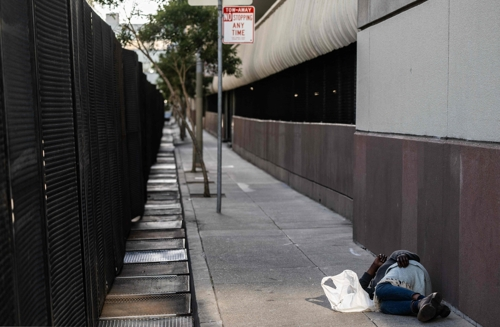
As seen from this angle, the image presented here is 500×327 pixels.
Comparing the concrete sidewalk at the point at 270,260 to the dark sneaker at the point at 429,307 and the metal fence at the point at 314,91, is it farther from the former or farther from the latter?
the metal fence at the point at 314,91

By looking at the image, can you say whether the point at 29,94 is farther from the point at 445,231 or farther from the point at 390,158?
the point at 390,158

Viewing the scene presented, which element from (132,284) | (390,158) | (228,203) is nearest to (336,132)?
(228,203)

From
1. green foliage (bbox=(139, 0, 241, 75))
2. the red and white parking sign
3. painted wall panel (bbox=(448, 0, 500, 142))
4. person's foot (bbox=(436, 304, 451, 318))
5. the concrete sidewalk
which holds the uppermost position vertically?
green foliage (bbox=(139, 0, 241, 75))

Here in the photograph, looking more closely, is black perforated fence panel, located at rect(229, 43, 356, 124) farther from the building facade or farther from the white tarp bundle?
the white tarp bundle

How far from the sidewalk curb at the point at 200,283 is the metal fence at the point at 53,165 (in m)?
0.91

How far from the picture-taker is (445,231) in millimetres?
6793

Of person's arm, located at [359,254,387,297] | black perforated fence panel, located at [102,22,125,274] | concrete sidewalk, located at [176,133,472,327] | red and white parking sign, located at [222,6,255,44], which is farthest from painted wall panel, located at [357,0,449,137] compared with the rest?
red and white parking sign, located at [222,6,255,44]

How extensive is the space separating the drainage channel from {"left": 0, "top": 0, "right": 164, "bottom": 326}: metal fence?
0.30m

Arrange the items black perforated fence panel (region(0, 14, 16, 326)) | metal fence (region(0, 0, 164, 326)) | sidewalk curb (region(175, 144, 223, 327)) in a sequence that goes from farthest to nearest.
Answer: sidewalk curb (region(175, 144, 223, 327)) < metal fence (region(0, 0, 164, 326)) < black perforated fence panel (region(0, 14, 16, 326))

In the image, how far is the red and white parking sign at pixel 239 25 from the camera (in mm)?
12906

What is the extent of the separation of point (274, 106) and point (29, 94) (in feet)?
60.0

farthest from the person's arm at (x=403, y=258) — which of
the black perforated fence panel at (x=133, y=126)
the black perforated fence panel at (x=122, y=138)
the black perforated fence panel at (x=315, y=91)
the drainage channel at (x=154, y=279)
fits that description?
the black perforated fence panel at (x=133, y=126)

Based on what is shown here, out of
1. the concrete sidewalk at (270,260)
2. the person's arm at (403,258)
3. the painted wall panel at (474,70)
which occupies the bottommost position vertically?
the concrete sidewalk at (270,260)

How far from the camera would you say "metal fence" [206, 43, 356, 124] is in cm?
1289
